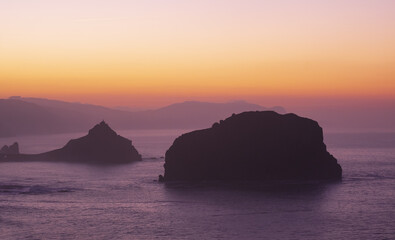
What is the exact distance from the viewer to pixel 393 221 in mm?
61719

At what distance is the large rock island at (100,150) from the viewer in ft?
502

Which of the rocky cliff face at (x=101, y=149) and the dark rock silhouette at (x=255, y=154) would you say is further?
the rocky cliff face at (x=101, y=149)

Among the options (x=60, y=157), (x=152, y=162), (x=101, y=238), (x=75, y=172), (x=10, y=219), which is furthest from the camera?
(x=60, y=157)

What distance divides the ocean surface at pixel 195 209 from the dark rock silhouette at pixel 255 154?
401cm

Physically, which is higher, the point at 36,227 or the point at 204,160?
the point at 204,160

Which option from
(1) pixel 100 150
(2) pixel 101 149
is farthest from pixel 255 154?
(2) pixel 101 149

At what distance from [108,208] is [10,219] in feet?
40.9

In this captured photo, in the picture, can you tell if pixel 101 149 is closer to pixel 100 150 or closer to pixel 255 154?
pixel 100 150

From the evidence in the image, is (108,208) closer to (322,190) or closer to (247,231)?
(247,231)

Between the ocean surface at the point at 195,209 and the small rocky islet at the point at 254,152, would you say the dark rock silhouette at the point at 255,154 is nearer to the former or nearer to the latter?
the small rocky islet at the point at 254,152

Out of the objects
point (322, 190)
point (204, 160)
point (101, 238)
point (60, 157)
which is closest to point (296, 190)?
point (322, 190)

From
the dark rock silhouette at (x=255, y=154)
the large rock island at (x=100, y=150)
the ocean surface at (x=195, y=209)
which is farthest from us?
the large rock island at (x=100, y=150)

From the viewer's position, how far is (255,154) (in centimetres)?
9650

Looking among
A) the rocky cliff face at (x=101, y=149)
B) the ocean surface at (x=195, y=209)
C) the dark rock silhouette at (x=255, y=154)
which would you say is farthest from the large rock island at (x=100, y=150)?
the dark rock silhouette at (x=255, y=154)
